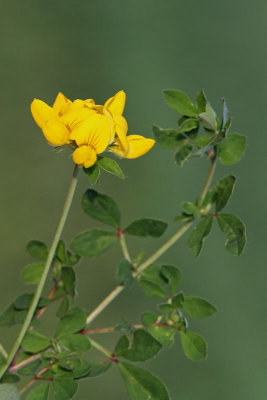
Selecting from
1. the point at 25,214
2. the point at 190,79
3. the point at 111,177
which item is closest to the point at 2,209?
the point at 25,214

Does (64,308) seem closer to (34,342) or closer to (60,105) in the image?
(34,342)

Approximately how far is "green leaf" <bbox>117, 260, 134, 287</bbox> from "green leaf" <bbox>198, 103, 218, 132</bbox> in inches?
5.5

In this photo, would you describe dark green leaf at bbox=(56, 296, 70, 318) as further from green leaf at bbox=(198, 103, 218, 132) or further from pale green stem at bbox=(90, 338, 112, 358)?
green leaf at bbox=(198, 103, 218, 132)

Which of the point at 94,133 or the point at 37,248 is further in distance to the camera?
the point at 37,248

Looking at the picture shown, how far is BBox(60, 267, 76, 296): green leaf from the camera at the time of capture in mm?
626

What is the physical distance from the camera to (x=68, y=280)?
636mm

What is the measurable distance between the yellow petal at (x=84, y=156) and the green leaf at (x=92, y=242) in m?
0.13

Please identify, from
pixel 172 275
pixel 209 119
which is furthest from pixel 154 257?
pixel 209 119

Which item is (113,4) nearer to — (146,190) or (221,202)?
(146,190)

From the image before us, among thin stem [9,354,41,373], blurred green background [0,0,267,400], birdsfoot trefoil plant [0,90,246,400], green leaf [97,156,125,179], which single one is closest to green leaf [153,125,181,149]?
birdsfoot trefoil plant [0,90,246,400]

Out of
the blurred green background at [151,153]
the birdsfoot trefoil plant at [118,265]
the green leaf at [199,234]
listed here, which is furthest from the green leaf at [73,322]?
the blurred green background at [151,153]

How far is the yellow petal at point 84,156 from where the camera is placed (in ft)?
1.74

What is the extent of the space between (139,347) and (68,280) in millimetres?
85

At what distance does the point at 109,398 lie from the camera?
39.4 inches
